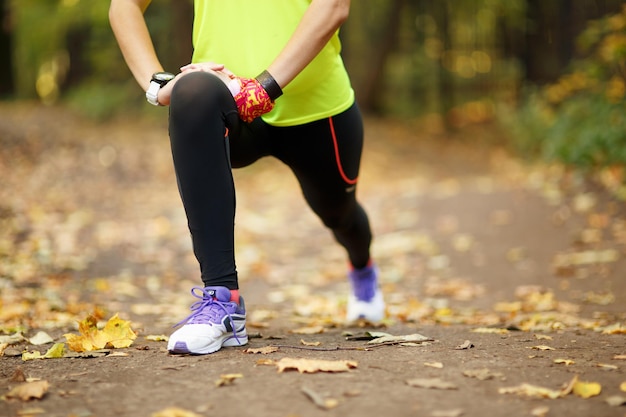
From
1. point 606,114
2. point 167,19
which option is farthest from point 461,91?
point 606,114

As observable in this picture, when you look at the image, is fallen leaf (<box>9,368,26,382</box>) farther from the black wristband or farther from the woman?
the black wristband

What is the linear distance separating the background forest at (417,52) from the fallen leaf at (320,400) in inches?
403

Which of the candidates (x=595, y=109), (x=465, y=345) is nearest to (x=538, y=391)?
(x=465, y=345)

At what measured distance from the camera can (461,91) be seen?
17.6 meters

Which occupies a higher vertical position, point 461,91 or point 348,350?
point 461,91

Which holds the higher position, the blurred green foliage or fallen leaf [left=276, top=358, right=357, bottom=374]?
the blurred green foliage

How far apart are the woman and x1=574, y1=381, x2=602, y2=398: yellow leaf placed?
3.60 ft

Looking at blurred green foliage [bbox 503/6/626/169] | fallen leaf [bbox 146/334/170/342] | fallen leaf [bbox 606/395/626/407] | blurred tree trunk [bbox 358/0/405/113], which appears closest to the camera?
fallen leaf [bbox 606/395/626/407]

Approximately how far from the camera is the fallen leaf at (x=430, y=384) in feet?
6.79

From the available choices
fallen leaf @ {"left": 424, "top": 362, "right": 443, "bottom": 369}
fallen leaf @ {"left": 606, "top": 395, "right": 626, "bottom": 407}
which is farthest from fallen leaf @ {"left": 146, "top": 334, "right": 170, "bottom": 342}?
fallen leaf @ {"left": 606, "top": 395, "right": 626, "bottom": 407}

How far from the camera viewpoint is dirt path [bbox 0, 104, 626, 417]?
204 centimetres

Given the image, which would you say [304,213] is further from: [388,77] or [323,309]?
[388,77]

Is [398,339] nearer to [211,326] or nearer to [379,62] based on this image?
[211,326]

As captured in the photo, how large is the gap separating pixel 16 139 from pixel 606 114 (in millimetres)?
8213
